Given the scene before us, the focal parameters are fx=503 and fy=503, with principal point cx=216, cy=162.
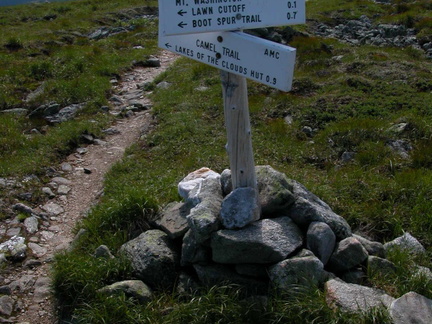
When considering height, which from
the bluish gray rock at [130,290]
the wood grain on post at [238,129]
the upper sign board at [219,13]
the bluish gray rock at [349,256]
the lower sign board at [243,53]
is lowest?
the bluish gray rock at [130,290]

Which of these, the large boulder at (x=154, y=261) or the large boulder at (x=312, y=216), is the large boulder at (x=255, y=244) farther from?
the large boulder at (x=154, y=261)

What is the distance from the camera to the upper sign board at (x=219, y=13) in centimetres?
493

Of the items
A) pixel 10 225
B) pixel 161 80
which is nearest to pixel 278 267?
pixel 10 225

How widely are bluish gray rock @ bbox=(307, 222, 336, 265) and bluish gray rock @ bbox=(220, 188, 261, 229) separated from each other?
64 centimetres

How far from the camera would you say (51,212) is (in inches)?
339

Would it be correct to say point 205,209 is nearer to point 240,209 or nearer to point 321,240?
point 240,209

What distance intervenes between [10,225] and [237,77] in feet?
15.5

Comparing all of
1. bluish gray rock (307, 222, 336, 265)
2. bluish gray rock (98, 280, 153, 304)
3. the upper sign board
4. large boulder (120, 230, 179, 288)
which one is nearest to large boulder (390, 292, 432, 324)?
bluish gray rock (307, 222, 336, 265)

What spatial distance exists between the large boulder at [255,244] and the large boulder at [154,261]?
676mm

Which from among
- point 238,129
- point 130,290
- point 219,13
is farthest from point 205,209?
point 219,13

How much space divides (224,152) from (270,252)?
457 centimetres

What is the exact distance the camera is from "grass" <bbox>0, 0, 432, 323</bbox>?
5.40 meters

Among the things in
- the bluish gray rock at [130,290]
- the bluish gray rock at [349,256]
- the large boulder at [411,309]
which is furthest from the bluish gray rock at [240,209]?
the large boulder at [411,309]

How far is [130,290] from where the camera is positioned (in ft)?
18.3
